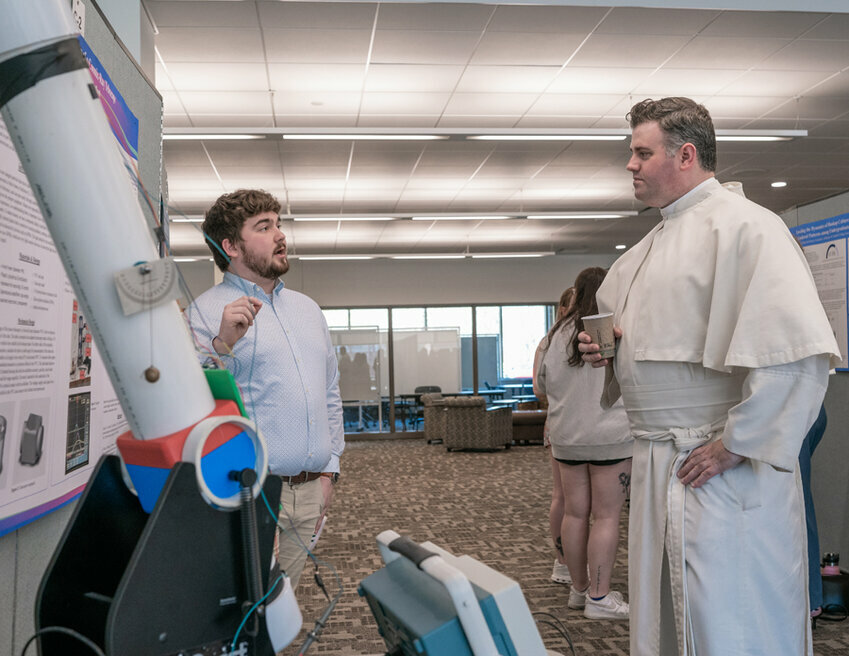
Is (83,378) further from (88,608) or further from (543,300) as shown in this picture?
(543,300)

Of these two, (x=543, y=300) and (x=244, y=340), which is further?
(x=543, y=300)

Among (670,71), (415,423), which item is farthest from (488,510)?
(415,423)

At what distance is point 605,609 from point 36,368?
268 cm

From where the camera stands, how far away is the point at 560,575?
12.8 feet

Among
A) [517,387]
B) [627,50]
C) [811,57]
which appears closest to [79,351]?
[627,50]

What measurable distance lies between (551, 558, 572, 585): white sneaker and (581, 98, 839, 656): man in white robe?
7.22 ft

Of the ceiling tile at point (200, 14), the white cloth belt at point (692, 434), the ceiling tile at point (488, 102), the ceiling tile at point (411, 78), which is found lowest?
the white cloth belt at point (692, 434)

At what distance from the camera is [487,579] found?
0.79m

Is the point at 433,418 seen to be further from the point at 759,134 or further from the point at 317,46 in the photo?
the point at 317,46

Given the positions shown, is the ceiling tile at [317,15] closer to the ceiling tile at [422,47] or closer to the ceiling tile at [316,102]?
the ceiling tile at [422,47]

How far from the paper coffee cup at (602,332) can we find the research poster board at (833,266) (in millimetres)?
2118

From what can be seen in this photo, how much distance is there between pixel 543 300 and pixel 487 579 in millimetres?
A: 13037

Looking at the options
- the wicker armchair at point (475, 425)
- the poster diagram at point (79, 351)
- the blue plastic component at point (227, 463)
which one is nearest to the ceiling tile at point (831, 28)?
the poster diagram at point (79, 351)

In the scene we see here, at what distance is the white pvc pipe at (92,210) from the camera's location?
729 millimetres
